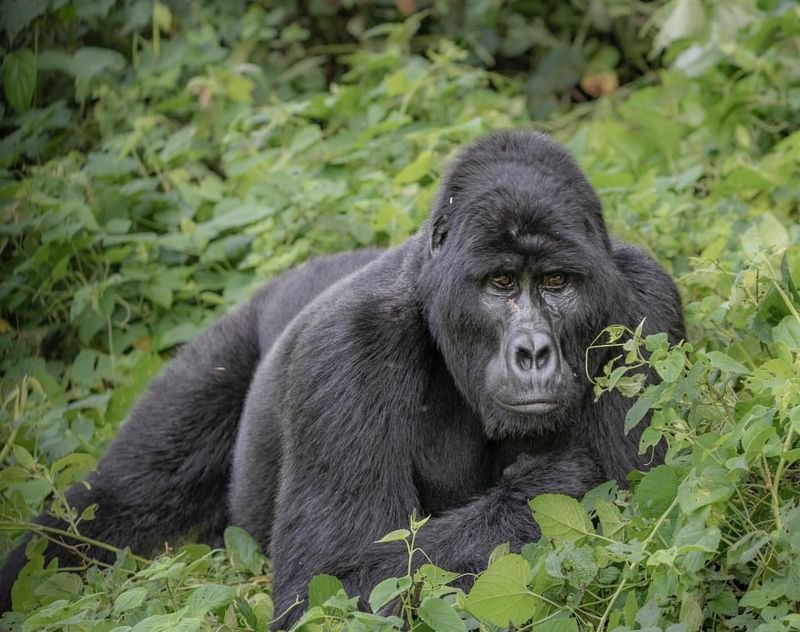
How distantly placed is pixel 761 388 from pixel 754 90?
181 inches

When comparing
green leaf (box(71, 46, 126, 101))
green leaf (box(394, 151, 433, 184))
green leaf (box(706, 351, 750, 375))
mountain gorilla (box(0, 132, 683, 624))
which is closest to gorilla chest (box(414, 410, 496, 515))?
mountain gorilla (box(0, 132, 683, 624))

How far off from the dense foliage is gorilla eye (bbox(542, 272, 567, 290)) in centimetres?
26

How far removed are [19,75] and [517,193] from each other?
2591mm

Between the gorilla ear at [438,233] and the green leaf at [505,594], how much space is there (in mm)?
1381

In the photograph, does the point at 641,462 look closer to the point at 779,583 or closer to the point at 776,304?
the point at 776,304

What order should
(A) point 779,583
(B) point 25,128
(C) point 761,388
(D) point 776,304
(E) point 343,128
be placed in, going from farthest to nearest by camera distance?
(E) point 343,128 → (B) point 25,128 → (D) point 776,304 → (C) point 761,388 → (A) point 779,583

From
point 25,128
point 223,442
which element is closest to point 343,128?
point 25,128

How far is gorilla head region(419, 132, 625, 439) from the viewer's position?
13.2 ft

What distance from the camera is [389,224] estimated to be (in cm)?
661

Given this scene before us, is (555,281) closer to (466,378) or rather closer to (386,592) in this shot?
(466,378)

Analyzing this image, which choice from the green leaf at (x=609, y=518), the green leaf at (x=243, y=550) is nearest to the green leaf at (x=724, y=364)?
the green leaf at (x=609, y=518)

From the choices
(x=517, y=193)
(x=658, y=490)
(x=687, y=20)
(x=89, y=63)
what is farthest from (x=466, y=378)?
(x=89, y=63)

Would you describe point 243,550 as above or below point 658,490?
below

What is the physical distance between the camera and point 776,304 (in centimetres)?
403
